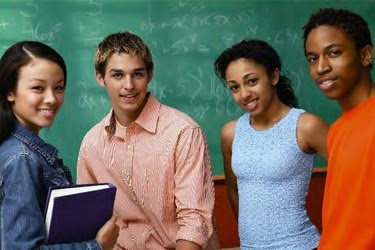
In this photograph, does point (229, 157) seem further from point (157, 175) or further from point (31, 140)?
point (31, 140)

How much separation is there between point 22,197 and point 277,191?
92 cm

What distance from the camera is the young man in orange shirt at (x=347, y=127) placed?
136 cm

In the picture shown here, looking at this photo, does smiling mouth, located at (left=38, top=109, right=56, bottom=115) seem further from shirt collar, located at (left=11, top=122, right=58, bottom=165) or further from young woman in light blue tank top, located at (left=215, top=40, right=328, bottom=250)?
young woman in light blue tank top, located at (left=215, top=40, right=328, bottom=250)

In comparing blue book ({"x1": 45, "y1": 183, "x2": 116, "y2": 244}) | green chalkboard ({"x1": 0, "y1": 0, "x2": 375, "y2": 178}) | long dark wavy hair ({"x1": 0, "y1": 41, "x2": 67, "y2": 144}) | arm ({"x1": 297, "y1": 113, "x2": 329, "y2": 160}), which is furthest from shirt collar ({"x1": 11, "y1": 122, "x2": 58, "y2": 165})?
green chalkboard ({"x1": 0, "y1": 0, "x2": 375, "y2": 178})

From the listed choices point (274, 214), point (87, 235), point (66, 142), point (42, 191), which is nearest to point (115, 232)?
point (87, 235)

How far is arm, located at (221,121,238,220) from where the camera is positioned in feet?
7.07

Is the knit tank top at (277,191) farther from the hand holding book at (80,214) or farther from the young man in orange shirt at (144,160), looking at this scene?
the hand holding book at (80,214)

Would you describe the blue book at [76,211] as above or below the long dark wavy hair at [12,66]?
below

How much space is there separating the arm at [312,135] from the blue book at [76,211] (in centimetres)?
76

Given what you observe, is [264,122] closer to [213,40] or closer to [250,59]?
[250,59]

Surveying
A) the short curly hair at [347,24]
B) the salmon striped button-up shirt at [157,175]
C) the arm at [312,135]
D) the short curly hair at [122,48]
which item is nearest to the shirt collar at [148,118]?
the salmon striped button-up shirt at [157,175]

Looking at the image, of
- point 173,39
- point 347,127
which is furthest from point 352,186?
point 173,39

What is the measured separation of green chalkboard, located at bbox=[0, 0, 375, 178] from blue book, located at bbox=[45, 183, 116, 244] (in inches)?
71.5

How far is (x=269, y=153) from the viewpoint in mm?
1909
